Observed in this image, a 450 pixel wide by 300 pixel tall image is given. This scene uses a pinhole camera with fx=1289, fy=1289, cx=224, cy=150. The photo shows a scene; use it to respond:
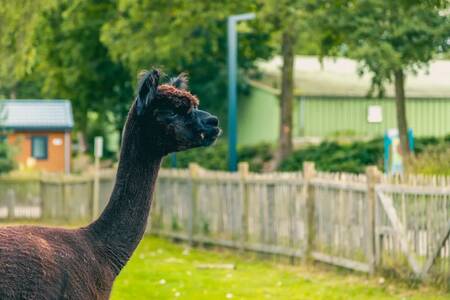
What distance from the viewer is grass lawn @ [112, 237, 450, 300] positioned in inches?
643

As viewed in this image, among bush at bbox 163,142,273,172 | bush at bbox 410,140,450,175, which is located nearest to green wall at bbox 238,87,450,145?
bush at bbox 163,142,273,172

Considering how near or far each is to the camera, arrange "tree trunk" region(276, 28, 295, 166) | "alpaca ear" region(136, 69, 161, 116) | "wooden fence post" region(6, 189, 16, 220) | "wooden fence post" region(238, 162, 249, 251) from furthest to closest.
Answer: "tree trunk" region(276, 28, 295, 166), "wooden fence post" region(6, 189, 16, 220), "wooden fence post" region(238, 162, 249, 251), "alpaca ear" region(136, 69, 161, 116)

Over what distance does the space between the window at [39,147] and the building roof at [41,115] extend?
0.83 metres

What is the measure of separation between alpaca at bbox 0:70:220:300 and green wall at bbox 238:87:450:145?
44019 millimetres

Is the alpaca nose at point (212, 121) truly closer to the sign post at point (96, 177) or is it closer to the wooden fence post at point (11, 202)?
the sign post at point (96, 177)

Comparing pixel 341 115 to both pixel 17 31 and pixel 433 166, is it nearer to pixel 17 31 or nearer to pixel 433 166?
pixel 17 31

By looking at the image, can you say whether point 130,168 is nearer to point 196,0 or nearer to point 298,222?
point 298,222

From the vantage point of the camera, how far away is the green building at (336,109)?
5312 centimetres

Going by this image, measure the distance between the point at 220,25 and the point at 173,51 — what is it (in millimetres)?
6412

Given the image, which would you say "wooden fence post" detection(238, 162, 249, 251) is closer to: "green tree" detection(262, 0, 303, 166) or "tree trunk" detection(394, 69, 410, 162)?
"tree trunk" detection(394, 69, 410, 162)

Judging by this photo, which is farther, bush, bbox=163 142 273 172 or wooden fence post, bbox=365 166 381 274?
bush, bbox=163 142 273 172

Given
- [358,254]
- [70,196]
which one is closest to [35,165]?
[70,196]

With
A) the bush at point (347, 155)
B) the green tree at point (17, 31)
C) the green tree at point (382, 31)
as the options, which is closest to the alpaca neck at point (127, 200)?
the green tree at point (17, 31)

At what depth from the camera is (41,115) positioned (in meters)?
62.1
